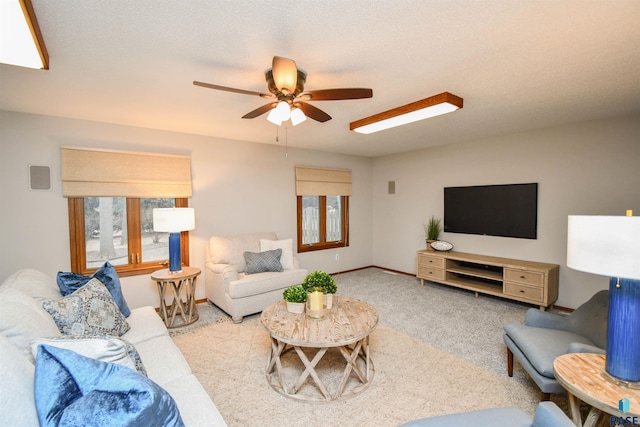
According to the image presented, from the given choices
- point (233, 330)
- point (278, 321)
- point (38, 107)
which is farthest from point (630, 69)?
point (38, 107)

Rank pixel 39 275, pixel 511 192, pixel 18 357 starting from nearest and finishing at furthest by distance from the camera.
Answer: pixel 18 357 → pixel 39 275 → pixel 511 192

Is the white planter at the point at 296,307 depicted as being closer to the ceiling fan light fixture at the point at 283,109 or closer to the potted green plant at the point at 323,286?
the potted green plant at the point at 323,286

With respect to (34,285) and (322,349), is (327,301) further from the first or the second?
(34,285)

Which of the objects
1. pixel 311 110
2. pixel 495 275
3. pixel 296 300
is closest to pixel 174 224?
pixel 296 300

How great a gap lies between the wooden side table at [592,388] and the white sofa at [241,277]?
9.12 ft

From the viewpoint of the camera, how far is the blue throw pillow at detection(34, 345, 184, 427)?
88 centimetres

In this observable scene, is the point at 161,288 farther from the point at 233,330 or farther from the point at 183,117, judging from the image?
the point at 183,117

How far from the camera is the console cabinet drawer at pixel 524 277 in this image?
3565 mm

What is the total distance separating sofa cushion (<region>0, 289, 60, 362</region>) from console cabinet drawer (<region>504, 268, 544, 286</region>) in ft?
15.0

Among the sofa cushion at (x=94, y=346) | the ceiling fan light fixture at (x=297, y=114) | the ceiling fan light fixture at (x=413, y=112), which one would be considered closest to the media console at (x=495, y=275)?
the ceiling fan light fixture at (x=413, y=112)

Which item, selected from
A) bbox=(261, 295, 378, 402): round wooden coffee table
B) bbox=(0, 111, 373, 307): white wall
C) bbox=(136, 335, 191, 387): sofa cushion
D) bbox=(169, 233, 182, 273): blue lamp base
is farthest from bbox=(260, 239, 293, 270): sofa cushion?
bbox=(136, 335, 191, 387): sofa cushion

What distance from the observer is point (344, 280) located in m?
5.25

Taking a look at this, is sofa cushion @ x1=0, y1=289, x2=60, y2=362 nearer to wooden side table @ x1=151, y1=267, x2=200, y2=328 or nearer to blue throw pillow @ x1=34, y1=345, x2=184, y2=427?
blue throw pillow @ x1=34, y1=345, x2=184, y2=427

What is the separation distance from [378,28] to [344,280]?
4.28m
